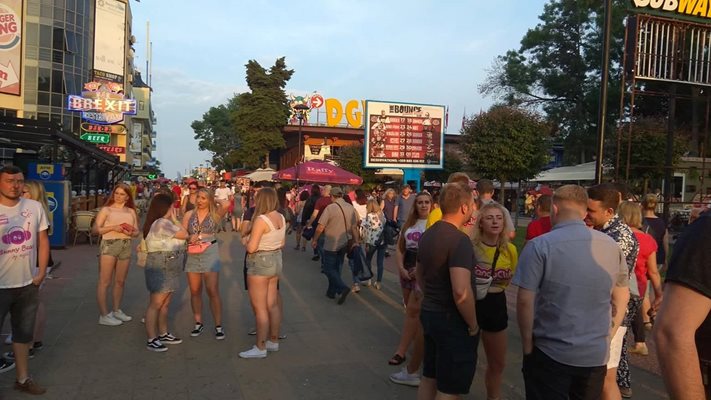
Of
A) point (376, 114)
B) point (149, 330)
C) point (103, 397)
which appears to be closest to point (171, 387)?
point (103, 397)

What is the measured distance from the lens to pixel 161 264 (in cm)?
570

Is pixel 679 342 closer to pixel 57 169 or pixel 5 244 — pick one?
pixel 5 244

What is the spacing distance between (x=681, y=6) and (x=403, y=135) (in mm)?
9949

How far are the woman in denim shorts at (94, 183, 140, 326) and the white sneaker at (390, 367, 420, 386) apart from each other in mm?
3655

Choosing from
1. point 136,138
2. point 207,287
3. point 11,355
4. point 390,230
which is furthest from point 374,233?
point 136,138

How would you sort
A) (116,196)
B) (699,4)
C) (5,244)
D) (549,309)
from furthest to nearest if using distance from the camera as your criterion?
(699,4) < (116,196) < (5,244) < (549,309)

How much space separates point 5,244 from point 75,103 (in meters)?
26.2

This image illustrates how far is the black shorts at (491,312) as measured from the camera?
13.4ft

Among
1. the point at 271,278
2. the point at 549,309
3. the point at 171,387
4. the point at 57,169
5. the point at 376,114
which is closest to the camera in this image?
the point at 549,309

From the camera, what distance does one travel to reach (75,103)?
89.2 feet

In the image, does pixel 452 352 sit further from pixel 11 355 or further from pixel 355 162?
pixel 355 162

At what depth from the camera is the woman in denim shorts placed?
6422 millimetres

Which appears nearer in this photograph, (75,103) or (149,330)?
(149,330)

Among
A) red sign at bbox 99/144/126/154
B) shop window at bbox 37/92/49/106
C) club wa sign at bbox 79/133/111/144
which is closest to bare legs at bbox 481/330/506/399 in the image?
club wa sign at bbox 79/133/111/144
